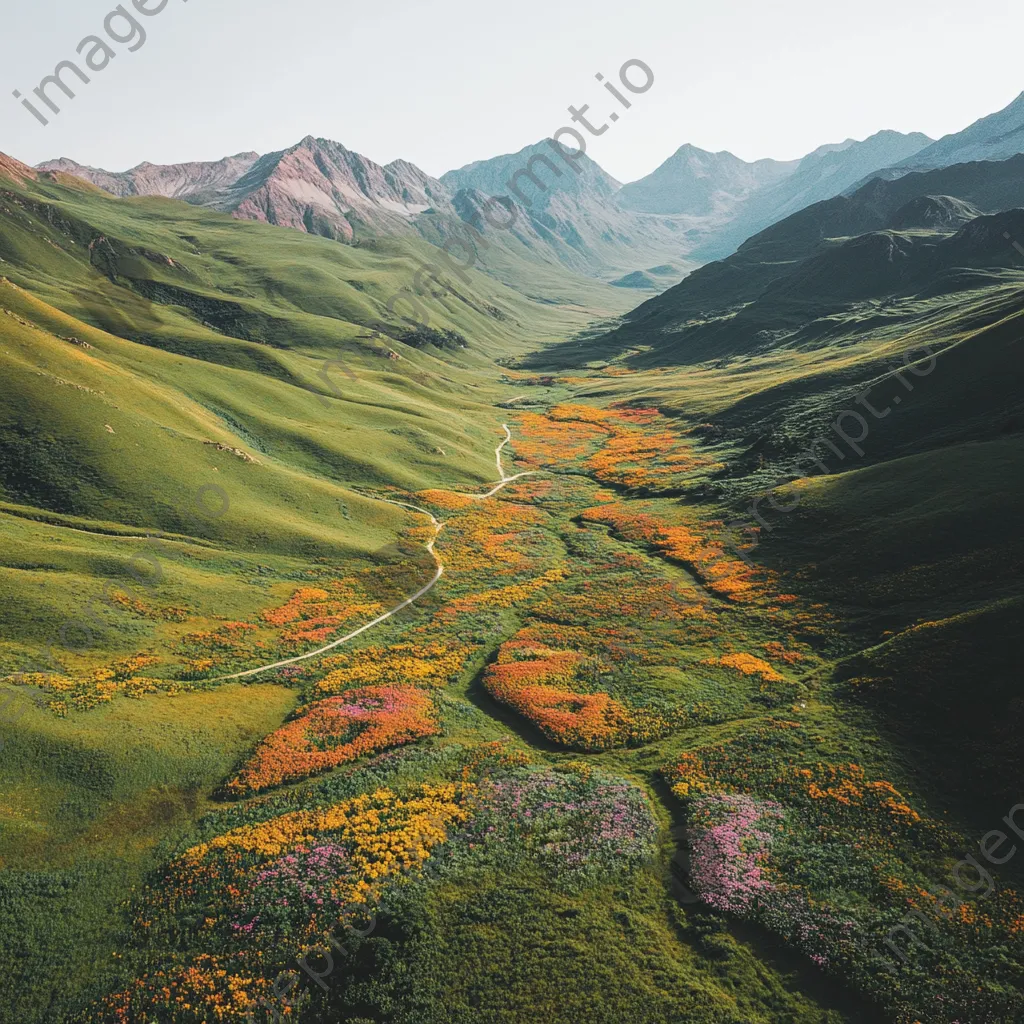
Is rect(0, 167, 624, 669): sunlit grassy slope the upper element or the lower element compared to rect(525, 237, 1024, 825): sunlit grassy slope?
upper

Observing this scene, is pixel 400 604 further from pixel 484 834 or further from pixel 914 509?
pixel 914 509

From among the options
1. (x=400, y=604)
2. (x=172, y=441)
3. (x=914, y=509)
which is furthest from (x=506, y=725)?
(x=172, y=441)

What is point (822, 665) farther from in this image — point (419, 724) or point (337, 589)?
point (337, 589)

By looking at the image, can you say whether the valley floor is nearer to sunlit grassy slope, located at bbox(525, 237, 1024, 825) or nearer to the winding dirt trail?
the winding dirt trail

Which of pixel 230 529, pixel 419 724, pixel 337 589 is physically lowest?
pixel 419 724

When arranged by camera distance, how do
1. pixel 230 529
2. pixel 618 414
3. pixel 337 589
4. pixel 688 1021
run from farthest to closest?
pixel 618 414
pixel 230 529
pixel 337 589
pixel 688 1021

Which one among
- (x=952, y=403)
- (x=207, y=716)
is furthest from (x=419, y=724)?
(x=952, y=403)

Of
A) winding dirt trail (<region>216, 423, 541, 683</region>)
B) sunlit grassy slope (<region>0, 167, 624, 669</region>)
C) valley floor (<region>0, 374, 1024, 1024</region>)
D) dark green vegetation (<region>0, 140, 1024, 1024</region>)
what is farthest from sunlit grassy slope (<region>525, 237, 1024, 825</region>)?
sunlit grassy slope (<region>0, 167, 624, 669</region>)

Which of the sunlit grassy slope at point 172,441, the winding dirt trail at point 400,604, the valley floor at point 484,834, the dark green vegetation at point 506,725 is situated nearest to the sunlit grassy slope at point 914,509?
the dark green vegetation at point 506,725
